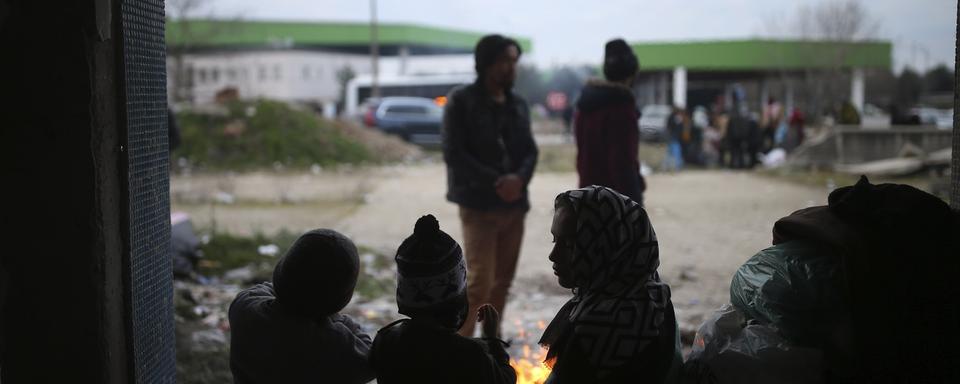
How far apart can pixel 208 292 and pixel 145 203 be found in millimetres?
3891

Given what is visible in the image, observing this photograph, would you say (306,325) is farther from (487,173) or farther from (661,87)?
(661,87)

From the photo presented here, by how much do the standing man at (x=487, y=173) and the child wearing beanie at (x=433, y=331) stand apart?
2.03 m

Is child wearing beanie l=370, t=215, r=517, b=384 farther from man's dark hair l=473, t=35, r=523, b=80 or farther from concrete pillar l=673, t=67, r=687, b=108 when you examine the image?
concrete pillar l=673, t=67, r=687, b=108

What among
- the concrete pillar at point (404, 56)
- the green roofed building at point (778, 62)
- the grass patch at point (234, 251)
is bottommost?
the grass patch at point (234, 251)

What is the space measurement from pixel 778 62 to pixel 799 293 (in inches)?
1690

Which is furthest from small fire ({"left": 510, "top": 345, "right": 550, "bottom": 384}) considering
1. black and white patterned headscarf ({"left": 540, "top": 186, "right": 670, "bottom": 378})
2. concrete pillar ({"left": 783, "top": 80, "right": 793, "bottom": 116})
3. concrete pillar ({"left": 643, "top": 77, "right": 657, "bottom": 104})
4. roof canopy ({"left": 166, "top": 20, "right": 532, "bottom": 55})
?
roof canopy ({"left": 166, "top": 20, "right": 532, "bottom": 55})

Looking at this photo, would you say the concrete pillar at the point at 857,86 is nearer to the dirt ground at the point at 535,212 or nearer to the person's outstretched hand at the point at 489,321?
the dirt ground at the point at 535,212

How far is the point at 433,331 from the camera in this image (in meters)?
2.55

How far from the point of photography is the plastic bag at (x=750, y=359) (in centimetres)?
239

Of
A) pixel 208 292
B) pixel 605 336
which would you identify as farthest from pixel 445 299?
pixel 208 292

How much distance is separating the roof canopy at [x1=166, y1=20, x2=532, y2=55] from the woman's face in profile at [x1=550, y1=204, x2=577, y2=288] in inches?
2097

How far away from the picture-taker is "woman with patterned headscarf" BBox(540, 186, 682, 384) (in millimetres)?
2441

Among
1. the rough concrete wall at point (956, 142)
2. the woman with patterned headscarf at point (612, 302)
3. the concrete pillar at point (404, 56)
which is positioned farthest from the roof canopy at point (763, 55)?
the woman with patterned headscarf at point (612, 302)

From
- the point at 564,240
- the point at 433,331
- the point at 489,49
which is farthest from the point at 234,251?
the point at 564,240
